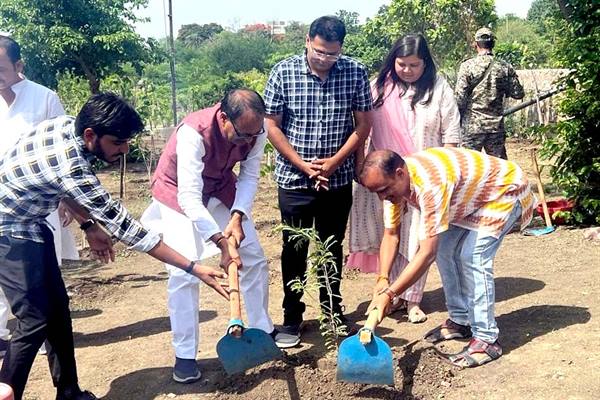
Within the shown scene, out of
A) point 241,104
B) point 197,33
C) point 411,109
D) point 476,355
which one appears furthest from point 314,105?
point 197,33

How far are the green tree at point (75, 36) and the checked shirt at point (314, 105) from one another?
336 inches

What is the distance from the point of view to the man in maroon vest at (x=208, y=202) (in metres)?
3.30

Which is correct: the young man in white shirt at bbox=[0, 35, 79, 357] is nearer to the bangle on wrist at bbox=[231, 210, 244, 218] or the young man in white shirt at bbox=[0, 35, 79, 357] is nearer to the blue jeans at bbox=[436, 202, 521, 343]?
the bangle on wrist at bbox=[231, 210, 244, 218]

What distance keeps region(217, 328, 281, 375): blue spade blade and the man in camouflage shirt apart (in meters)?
4.24

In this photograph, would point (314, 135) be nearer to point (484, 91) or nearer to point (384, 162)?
point (384, 162)

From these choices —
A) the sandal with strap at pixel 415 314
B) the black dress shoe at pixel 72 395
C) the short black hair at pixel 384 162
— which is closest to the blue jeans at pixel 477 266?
the sandal with strap at pixel 415 314

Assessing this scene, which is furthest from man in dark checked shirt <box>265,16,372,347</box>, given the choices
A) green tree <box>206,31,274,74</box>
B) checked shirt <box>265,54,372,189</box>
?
green tree <box>206,31,274,74</box>

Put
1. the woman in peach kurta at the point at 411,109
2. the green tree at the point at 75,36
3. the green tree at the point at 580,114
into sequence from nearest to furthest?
the woman in peach kurta at the point at 411,109 < the green tree at the point at 580,114 < the green tree at the point at 75,36

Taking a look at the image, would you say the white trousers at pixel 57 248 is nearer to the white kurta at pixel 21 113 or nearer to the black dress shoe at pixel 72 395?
the white kurta at pixel 21 113

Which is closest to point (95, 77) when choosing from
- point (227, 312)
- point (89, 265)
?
point (89, 265)

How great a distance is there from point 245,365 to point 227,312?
1463mm

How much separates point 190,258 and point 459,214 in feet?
4.44

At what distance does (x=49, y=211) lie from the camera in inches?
122

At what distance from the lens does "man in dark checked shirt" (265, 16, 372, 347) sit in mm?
3854
